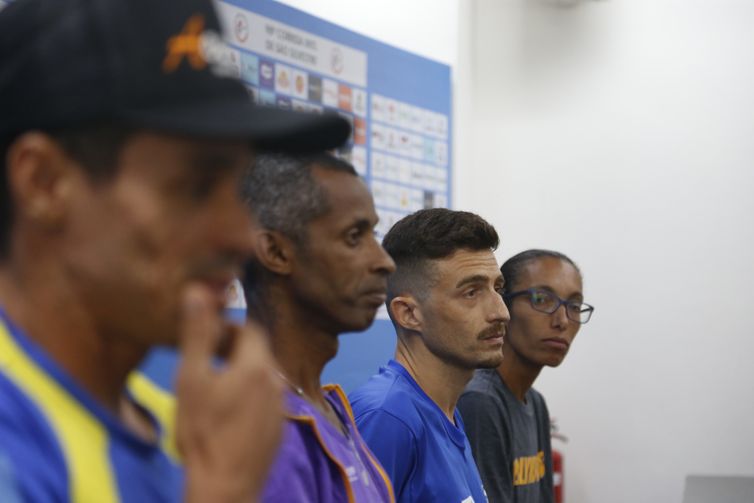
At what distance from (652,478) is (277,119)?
3.89 meters

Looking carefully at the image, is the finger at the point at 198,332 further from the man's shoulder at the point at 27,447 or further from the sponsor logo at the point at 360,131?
the sponsor logo at the point at 360,131

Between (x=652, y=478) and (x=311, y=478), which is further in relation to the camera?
(x=652, y=478)

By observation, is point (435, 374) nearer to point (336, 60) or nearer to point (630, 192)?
point (336, 60)

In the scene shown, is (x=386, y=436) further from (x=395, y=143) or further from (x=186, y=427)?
(x=395, y=143)

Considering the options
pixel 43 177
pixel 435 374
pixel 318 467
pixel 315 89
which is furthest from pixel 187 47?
pixel 315 89

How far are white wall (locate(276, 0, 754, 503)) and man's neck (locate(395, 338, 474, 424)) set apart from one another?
194 centimetres

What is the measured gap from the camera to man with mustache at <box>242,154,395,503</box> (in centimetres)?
158

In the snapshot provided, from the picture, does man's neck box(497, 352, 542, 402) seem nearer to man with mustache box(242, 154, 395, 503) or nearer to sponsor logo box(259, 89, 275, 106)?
sponsor logo box(259, 89, 275, 106)

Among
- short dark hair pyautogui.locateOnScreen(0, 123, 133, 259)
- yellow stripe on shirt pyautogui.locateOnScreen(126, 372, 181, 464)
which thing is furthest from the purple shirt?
short dark hair pyautogui.locateOnScreen(0, 123, 133, 259)

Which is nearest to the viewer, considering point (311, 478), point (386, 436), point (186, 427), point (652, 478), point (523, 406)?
point (186, 427)

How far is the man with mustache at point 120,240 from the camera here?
2.42ft

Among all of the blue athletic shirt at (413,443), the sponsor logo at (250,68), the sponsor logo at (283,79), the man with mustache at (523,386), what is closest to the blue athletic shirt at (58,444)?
the blue athletic shirt at (413,443)

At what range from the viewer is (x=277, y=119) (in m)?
0.81

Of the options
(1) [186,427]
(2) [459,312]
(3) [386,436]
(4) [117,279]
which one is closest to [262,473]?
(1) [186,427]
